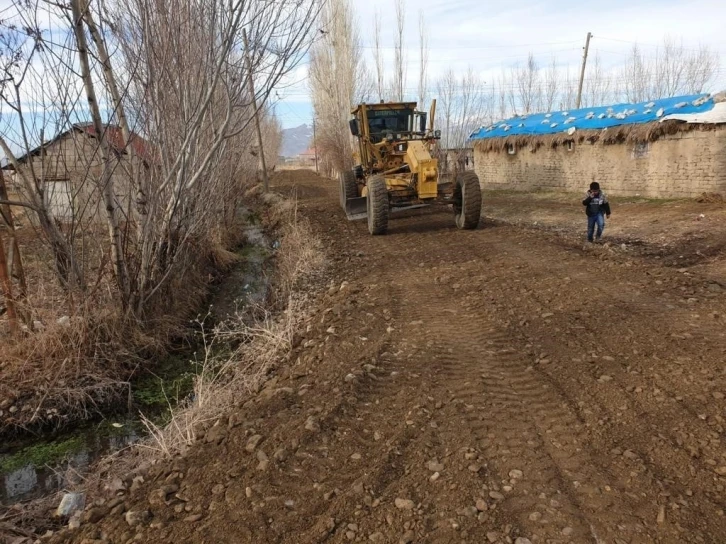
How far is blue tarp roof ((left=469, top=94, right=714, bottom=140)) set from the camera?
1470cm

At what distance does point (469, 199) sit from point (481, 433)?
7325 mm

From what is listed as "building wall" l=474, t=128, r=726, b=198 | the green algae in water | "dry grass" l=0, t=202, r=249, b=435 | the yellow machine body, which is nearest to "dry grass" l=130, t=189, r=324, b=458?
the green algae in water

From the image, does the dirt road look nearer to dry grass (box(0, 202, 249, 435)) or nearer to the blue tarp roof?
dry grass (box(0, 202, 249, 435))

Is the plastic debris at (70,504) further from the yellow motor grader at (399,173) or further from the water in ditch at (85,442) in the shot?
the yellow motor grader at (399,173)

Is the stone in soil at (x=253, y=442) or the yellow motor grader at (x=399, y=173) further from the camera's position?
the yellow motor grader at (x=399, y=173)

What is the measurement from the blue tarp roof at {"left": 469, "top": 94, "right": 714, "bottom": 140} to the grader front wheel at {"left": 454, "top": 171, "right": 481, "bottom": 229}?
8.59 m

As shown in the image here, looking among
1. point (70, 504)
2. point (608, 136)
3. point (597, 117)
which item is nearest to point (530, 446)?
point (70, 504)

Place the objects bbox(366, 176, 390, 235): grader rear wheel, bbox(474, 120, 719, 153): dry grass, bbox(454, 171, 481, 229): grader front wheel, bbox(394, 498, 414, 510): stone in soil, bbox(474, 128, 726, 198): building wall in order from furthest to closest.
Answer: bbox(474, 120, 719, 153): dry grass → bbox(474, 128, 726, 198): building wall → bbox(454, 171, 481, 229): grader front wheel → bbox(366, 176, 390, 235): grader rear wheel → bbox(394, 498, 414, 510): stone in soil

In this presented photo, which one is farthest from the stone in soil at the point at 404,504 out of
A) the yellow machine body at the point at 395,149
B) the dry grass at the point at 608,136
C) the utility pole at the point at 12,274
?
the dry grass at the point at 608,136

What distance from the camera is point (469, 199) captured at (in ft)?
32.6

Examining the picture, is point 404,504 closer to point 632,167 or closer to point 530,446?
point 530,446

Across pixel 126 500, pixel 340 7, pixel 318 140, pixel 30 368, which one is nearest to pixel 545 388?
pixel 126 500

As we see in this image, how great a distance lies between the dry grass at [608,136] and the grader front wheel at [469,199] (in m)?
8.26

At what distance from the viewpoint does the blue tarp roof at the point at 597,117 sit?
14700 millimetres
